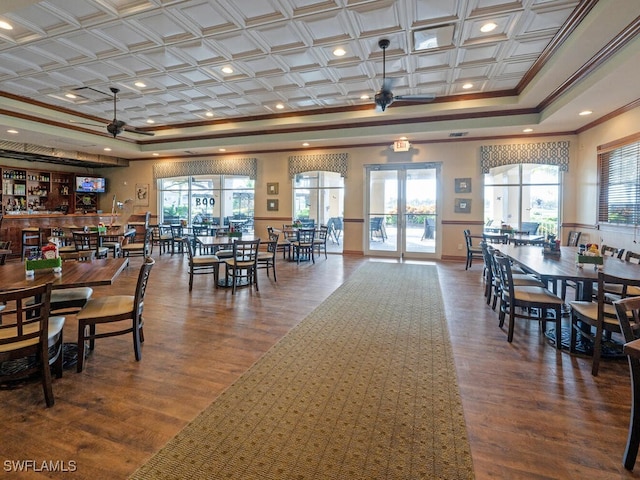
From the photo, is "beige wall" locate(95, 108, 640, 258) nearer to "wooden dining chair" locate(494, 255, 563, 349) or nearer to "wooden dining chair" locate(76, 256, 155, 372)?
"wooden dining chair" locate(494, 255, 563, 349)

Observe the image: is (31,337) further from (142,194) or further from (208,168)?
(142,194)

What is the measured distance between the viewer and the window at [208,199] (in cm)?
1086

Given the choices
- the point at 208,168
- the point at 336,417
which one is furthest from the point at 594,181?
the point at 208,168

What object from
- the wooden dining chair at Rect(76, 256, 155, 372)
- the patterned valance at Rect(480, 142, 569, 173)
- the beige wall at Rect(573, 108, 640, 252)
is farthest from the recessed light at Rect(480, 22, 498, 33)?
the wooden dining chair at Rect(76, 256, 155, 372)

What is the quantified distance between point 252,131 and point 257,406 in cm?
791

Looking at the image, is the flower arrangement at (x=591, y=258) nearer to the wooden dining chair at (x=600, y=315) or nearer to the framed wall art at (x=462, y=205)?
the wooden dining chair at (x=600, y=315)

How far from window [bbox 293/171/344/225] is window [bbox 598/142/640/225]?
19.6 ft

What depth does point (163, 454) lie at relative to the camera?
1781mm

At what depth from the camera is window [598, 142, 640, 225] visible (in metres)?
5.44

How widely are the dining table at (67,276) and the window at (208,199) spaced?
24.5 feet

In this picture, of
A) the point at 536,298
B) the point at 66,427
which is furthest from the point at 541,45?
the point at 66,427

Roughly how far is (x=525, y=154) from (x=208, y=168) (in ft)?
29.7

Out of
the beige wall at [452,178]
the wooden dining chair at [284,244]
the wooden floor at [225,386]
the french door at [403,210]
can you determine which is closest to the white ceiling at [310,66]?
the beige wall at [452,178]

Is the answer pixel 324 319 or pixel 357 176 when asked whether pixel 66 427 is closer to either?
pixel 324 319
